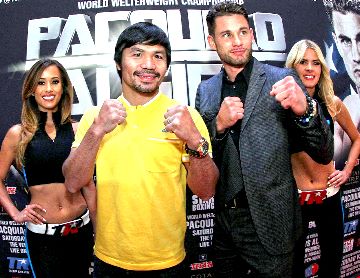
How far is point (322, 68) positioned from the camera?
267cm

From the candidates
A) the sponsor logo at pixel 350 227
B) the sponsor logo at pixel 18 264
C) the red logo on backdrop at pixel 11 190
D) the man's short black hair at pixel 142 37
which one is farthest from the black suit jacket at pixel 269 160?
the sponsor logo at pixel 18 264

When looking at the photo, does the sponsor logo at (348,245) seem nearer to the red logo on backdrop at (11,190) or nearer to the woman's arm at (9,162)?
the woman's arm at (9,162)

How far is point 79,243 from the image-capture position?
7.95ft

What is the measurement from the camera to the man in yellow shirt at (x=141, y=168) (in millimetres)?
1541

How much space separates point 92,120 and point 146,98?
28 cm

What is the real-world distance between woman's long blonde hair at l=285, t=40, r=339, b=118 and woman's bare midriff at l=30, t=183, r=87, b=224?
186cm

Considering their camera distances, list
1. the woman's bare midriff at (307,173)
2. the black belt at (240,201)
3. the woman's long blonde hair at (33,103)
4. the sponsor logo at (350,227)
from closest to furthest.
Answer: the black belt at (240,201), the woman's long blonde hair at (33,103), the woman's bare midriff at (307,173), the sponsor logo at (350,227)

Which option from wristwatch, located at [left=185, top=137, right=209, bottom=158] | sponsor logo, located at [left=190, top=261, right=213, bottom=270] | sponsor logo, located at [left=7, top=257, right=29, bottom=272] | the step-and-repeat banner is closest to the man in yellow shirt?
wristwatch, located at [left=185, top=137, right=209, bottom=158]

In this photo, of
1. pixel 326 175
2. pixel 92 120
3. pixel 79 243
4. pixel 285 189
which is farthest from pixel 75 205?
pixel 326 175

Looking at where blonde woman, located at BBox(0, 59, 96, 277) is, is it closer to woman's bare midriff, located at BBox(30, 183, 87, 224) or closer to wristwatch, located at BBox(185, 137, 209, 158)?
woman's bare midriff, located at BBox(30, 183, 87, 224)

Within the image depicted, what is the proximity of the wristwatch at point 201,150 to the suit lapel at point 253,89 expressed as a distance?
0.28 metres

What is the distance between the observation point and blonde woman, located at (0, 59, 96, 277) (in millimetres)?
2354

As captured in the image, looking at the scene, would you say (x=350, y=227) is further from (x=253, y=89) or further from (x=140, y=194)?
(x=140, y=194)

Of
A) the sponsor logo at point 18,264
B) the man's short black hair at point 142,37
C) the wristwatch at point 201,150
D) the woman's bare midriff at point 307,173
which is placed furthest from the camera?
the woman's bare midriff at point 307,173
